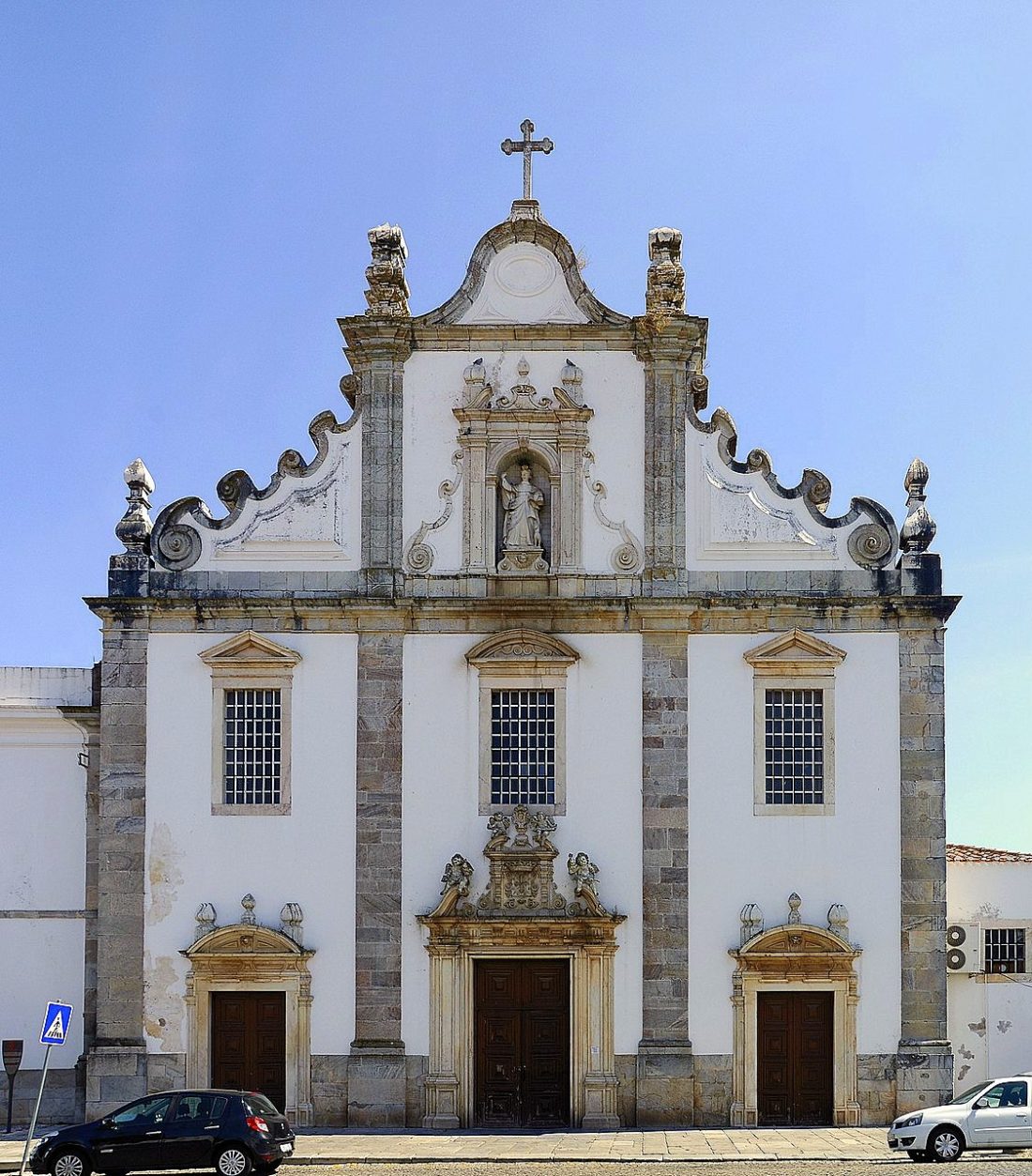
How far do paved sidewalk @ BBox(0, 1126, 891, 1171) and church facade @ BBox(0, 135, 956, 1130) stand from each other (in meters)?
0.61

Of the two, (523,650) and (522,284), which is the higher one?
(522,284)

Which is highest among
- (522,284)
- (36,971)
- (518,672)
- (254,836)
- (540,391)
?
(522,284)

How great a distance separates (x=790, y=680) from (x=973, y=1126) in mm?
7302

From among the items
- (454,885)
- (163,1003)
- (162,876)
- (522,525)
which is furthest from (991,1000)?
(162,876)

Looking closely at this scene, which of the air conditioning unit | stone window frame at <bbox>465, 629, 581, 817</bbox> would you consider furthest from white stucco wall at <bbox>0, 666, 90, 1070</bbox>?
the air conditioning unit

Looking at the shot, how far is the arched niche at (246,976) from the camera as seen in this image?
27.4 meters

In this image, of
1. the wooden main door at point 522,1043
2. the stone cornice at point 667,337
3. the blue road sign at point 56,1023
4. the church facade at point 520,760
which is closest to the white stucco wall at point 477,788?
the church facade at point 520,760

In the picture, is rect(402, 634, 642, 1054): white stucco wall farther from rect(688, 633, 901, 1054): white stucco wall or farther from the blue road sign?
the blue road sign

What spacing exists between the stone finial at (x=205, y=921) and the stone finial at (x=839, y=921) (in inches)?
367

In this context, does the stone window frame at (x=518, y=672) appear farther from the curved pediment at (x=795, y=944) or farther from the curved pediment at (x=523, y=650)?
the curved pediment at (x=795, y=944)

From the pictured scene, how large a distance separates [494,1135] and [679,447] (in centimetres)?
1080

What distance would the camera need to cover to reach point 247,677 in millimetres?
28156

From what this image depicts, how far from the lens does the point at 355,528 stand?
2861 centimetres

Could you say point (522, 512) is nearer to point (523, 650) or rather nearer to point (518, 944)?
point (523, 650)
